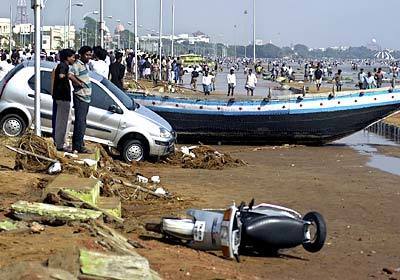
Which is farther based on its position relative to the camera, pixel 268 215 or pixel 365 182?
pixel 365 182

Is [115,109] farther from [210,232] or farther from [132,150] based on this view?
[210,232]

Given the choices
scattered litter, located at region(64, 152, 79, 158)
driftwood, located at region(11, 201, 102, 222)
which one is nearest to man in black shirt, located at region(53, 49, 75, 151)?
scattered litter, located at region(64, 152, 79, 158)

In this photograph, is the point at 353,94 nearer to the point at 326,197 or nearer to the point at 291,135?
the point at 291,135

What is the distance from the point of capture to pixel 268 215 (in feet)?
29.7

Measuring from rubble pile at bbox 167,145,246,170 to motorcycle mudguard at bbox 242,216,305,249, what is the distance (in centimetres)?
906

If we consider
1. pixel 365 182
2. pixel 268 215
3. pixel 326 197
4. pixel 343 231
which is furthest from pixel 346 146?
pixel 268 215

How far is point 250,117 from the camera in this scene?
2534cm

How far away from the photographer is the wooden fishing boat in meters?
25.3

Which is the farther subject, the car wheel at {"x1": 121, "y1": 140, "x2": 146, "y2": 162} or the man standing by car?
the car wheel at {"x1": 121, "y1": 140, "x2": 146, "y2": 162}

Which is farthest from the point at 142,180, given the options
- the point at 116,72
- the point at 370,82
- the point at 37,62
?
the point at 370,82

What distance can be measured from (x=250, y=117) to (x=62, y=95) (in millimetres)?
11532

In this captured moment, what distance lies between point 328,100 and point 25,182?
15536 mm

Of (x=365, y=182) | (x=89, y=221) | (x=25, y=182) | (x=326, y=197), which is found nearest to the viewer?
(x=89, y=221)

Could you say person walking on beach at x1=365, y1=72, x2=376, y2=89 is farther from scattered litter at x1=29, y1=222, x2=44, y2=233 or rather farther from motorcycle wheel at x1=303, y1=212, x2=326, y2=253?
scattered litter at x1=29, y1=222, x2=44, y2=233
